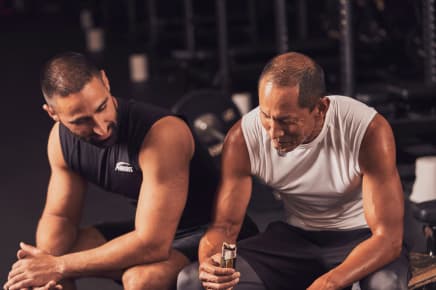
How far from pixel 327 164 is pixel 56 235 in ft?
2.26

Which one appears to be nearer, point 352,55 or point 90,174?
point 90,174

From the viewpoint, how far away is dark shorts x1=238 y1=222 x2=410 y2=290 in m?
2.00

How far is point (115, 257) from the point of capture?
6.67 feet

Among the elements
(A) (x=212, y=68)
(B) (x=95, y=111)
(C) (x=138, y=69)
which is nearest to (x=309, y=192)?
(B) (x=95, y=111)

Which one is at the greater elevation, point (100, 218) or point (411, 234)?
point (411, 234)

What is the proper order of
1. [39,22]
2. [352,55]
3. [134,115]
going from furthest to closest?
[39,22] → [352,55] → [134,115]

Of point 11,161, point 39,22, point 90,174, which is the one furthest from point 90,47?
point 90,174

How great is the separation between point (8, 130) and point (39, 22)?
190 inches

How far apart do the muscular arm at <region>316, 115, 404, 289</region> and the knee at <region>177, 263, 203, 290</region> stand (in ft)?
0.96

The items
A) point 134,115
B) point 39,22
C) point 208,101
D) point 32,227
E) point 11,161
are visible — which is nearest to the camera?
point 134,115

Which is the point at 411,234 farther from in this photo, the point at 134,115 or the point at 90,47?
the point at 90,47

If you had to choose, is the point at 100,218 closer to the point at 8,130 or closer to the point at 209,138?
the point at 209,138

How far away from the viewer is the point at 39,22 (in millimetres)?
9492

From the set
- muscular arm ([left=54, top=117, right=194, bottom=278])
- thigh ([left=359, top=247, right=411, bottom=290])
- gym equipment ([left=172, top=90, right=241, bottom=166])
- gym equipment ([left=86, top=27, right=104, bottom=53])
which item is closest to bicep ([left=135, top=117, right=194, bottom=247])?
muscular arm ([left=54, top=117, right=194, bottom=278])
